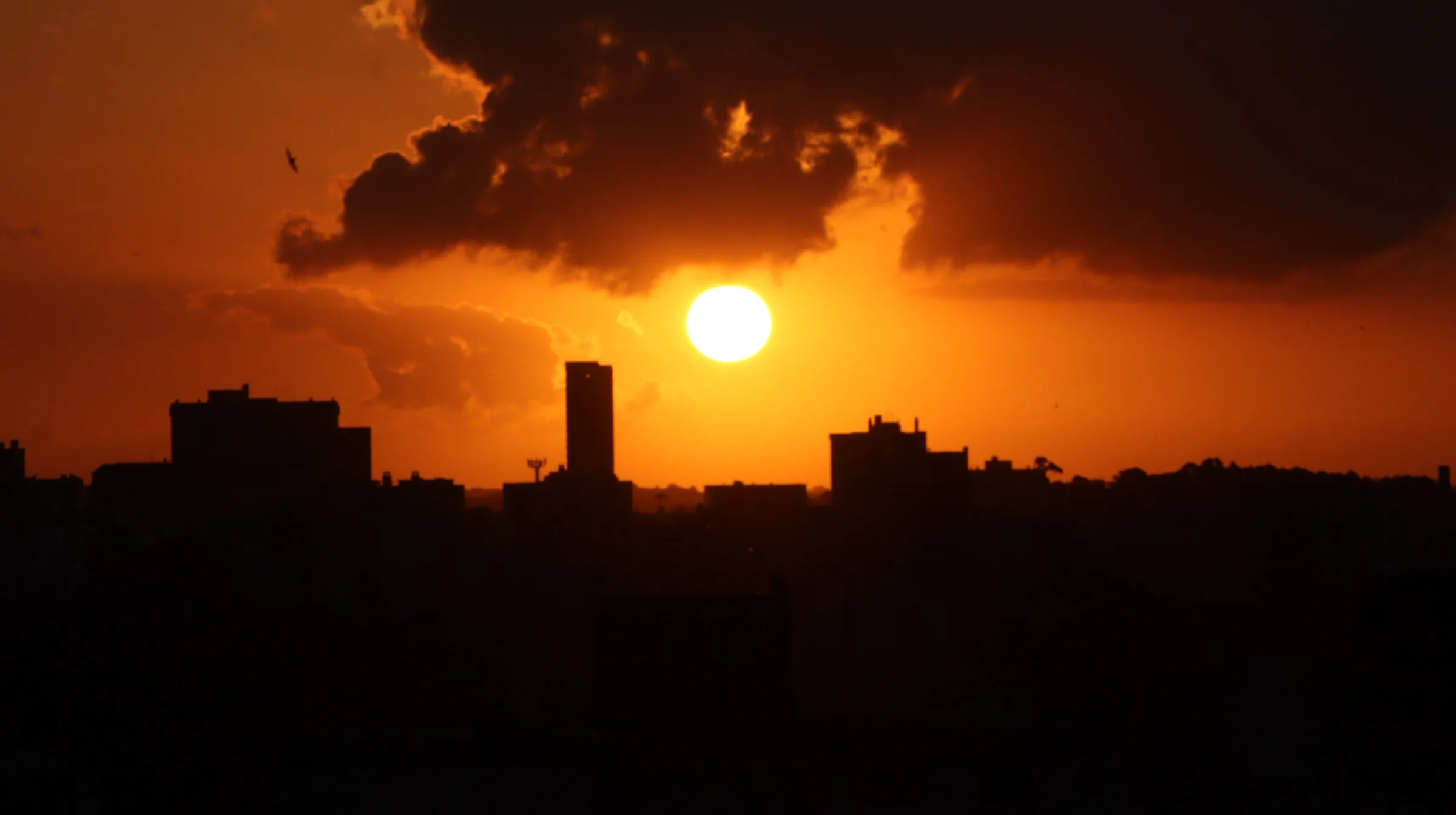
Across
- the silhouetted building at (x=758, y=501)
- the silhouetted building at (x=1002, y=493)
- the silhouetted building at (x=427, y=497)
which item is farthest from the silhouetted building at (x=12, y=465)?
the silhouetted building at (x=1002, y=493)

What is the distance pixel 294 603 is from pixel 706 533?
5292 cm

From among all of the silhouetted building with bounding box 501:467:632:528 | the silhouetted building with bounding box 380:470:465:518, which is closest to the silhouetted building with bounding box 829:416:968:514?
the silhouetted building with bounding box 501:467:632:528

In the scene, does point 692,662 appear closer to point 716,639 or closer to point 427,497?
point 716,639

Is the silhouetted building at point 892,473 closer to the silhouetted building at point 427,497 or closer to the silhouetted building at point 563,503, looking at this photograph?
the silhouetted building at point 563,503

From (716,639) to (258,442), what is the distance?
367 ft

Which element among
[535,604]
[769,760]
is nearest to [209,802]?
[769,760]

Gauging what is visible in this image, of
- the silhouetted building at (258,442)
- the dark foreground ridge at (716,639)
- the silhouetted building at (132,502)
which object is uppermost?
the silhouetted building at (258,442)

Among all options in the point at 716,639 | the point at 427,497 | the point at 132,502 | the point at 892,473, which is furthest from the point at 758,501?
the point at 716,639

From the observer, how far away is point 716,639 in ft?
138

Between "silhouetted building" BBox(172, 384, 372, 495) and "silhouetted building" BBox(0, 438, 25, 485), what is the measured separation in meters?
13.1

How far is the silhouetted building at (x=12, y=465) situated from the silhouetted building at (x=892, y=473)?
3035 inches

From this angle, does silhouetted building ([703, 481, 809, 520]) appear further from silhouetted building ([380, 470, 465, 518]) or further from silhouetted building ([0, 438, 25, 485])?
silhouetted building ([0, 438, 25, 485])

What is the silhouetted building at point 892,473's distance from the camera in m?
150

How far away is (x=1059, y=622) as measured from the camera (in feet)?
310
